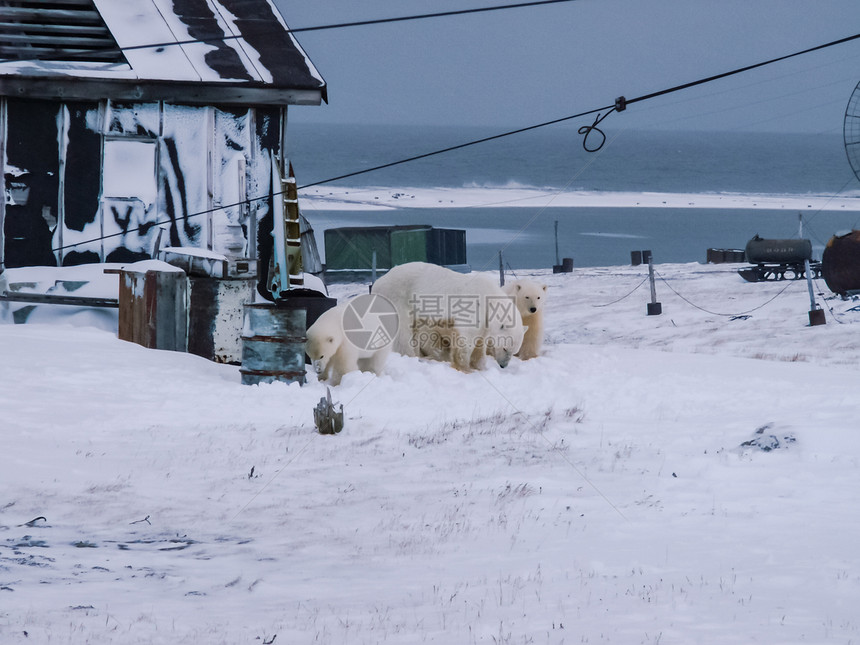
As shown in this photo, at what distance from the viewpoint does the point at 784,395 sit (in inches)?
418

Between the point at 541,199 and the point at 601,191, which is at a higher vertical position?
the point at 601,191

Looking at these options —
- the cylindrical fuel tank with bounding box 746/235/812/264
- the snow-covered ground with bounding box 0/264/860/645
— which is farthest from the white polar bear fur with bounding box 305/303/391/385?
the cylindrical fuel tank with bounding box 746/235/812/264

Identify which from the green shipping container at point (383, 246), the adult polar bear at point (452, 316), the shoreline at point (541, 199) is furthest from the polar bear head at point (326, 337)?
the shoreline at point (541, 199)

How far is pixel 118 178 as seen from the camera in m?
14.5

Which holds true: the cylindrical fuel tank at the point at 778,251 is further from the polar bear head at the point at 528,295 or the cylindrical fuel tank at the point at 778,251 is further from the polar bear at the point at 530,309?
the polar bear head at the point at 528,295

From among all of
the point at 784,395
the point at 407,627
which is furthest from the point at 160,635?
the point at 784,395

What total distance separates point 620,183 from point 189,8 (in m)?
111

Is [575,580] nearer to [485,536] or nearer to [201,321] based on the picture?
[485,536]

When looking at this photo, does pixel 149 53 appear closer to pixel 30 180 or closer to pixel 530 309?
pixel 30 180

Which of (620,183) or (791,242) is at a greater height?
(620,183)

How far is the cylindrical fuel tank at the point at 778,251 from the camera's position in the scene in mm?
28684

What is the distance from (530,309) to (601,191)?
9910cm

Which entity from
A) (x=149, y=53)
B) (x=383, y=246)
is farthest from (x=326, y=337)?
(x=383, y=246)

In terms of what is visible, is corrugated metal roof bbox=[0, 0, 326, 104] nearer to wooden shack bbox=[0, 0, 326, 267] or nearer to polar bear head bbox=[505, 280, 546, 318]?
wooden shack bbox=[0, 0, 326, 267]
